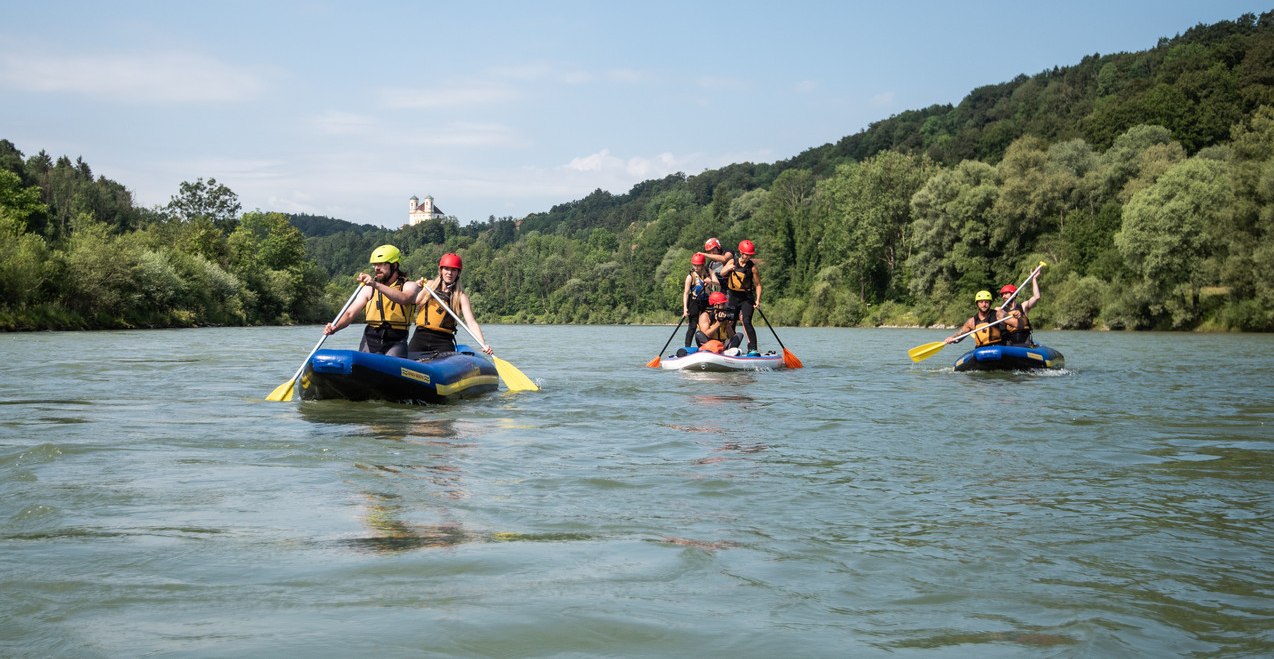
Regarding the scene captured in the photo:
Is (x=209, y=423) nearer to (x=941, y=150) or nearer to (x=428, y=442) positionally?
(x=428, y=442)

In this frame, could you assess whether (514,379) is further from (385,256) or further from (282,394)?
(385,256)

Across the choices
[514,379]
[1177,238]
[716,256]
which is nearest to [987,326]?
[716,256]

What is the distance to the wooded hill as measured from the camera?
140 ft

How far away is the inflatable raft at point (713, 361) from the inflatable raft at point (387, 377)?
208 inches

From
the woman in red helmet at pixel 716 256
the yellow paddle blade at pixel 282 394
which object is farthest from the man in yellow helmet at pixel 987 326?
the yellow paddle blade at pixel 282 394

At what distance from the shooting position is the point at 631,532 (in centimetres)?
528

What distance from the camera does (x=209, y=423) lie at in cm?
974

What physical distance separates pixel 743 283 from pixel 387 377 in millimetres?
8306

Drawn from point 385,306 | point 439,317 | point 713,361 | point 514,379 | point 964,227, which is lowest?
point 514,379

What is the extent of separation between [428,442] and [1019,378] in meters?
10.7

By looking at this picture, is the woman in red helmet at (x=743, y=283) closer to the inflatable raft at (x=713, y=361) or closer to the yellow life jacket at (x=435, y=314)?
the inflatable raft at (x=713, y=361)

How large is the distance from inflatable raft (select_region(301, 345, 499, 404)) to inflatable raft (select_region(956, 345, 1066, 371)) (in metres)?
8.50

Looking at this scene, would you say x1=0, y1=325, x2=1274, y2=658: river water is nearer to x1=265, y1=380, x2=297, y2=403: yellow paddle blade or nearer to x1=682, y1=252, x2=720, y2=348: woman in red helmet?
x1=265, y1=380, x2=297, y2=403: yellow paddle blade

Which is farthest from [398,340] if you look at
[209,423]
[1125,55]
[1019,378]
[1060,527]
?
[1125,55]
